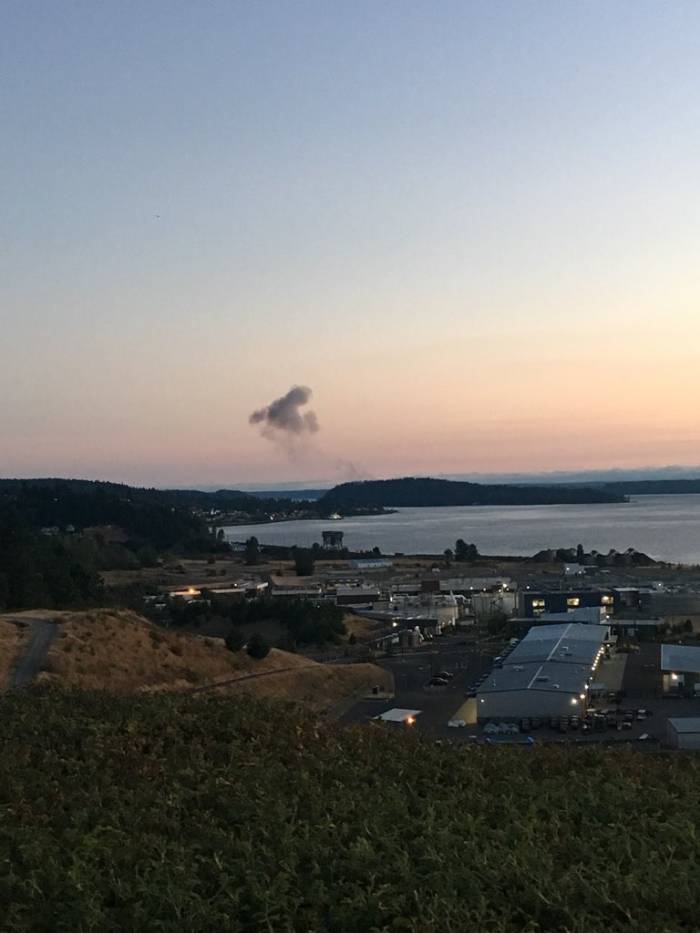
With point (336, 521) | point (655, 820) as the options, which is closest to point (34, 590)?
point (655, 820)

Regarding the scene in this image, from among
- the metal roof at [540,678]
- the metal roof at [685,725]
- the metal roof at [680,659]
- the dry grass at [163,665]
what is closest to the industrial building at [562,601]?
the metal roof at [680,659]

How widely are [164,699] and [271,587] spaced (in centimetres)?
3984

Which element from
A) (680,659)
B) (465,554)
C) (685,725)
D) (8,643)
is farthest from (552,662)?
(465,554)

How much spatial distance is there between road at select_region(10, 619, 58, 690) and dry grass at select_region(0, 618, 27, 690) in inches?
4.8

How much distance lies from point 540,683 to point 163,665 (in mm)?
7850

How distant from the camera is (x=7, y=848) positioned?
5.08 metres

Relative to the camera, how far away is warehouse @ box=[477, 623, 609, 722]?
18.6m

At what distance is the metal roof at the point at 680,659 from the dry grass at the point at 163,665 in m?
6.91

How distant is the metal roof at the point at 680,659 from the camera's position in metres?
21.9

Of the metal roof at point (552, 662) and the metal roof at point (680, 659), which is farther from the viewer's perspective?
the metal roof at point (680, 659)

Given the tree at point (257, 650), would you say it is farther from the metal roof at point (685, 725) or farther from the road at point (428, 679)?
the metal roof at point (685, 725)

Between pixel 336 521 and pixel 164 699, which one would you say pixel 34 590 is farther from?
pixel 336 521

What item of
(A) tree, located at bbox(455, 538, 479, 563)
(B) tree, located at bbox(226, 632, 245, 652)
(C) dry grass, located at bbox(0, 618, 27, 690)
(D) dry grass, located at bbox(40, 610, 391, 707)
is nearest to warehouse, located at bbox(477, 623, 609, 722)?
(D) dry grass, located at bbox(40, 610, 391, 707)

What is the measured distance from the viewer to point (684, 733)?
A: 14344 mm
